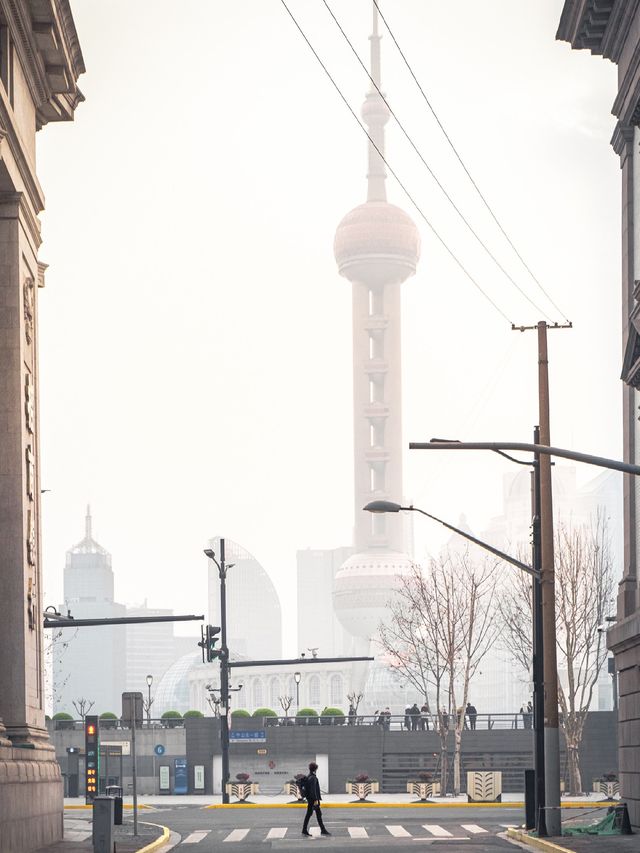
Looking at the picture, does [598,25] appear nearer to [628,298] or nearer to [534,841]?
[628,298]

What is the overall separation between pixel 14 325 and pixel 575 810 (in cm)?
2544

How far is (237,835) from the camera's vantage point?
44.0 meters

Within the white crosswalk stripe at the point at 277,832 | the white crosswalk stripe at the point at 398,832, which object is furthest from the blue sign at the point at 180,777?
the white crosswalk stripe at the point at 398,832

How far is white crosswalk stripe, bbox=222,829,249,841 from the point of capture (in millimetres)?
42438

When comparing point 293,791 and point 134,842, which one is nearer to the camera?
point 134,842

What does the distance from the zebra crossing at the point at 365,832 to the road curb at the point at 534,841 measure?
1123 mm

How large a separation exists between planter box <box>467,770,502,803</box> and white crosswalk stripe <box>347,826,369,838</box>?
62.4ft

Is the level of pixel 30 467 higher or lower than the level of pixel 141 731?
higher

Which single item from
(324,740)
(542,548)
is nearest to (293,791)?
(324,740)

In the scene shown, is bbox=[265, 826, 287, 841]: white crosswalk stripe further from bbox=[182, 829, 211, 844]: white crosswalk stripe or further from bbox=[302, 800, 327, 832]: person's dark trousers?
bbox=[182, 829, 211, 844]: white crosswalk stripe

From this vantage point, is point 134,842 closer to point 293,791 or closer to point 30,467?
point 30,467

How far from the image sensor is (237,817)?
54719mm

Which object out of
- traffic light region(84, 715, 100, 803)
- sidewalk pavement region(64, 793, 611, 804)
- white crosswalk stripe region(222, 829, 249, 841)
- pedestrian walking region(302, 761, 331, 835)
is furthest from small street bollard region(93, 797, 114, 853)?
sidewalk pavement region(64, 793, 611, 804)

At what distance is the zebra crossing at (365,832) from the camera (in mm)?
42156
